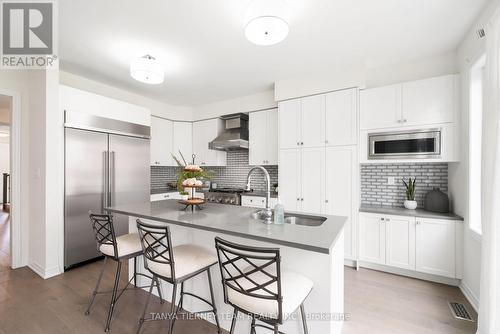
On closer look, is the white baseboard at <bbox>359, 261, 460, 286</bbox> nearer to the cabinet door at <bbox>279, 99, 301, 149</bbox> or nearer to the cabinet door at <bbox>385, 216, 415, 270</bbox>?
the cabinet door at <bbox>385, 216, 415, 270</bbox>

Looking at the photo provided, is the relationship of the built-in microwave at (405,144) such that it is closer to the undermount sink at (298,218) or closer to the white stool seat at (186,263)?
the undermount sink at (298,218)

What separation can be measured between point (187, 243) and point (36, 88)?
2.84m

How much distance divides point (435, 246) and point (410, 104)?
5.63ft

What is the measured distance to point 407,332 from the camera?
183 centimetres

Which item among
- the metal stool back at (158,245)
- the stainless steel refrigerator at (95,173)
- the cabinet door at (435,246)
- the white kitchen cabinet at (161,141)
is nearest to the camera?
the metal stool back at (158,245)

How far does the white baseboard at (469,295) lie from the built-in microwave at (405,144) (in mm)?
1415

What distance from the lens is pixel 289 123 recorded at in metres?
3.54

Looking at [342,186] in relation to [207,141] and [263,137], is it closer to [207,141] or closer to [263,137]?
[263,137]

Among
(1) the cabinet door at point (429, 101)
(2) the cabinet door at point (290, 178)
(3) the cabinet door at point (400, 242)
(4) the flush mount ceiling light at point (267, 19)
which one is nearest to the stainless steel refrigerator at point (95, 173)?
(2) the cabinet door at point (290, 178)

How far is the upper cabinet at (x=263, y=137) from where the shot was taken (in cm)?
397

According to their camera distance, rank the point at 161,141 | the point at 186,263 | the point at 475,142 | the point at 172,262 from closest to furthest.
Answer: the point at 172,262 < the point at 186,263 < the point at 475,142 < the point at 161,141

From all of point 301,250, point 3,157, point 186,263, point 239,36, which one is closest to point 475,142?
point 301,250

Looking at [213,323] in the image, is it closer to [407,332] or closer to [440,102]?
[407,332]

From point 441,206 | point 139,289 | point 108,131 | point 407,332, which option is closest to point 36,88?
point 108,131
